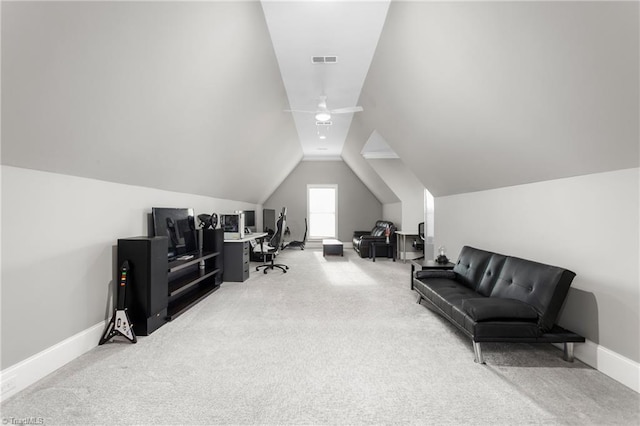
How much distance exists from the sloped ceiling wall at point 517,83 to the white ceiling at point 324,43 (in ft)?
0.72

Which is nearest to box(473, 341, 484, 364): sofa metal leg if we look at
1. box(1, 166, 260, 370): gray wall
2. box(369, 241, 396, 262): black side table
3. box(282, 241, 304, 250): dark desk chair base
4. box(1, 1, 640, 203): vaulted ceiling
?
box(1, 1, 640, 203): vaulted ceiling

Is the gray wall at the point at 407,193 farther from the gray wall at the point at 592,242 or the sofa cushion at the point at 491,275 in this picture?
the sofa cushion at the point at 491,275

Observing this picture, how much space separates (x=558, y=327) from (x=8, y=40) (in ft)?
14.0

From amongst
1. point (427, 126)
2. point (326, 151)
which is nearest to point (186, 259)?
point (427, 126)

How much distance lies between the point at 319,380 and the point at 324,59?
3757 mm

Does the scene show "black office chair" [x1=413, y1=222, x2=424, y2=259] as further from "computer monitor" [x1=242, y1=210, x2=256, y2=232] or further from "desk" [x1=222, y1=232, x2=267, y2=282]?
"desk" [x1=222, y1=232, x2=267, y2=282]

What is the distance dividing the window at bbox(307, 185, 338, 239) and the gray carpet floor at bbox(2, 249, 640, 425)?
767 cm

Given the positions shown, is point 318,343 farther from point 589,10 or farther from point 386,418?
point 589,10

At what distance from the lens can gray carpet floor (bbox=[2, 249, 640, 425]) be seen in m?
1.76

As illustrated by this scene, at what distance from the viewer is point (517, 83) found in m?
2.28

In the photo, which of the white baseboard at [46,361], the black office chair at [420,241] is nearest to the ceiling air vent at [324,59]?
the white baseboard at [46,361]

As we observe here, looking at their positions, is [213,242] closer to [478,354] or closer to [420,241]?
[478,354]

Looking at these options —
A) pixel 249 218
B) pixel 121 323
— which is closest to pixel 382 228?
pixel 249 218

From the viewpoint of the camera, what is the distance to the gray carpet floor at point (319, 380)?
1759 millimetres
